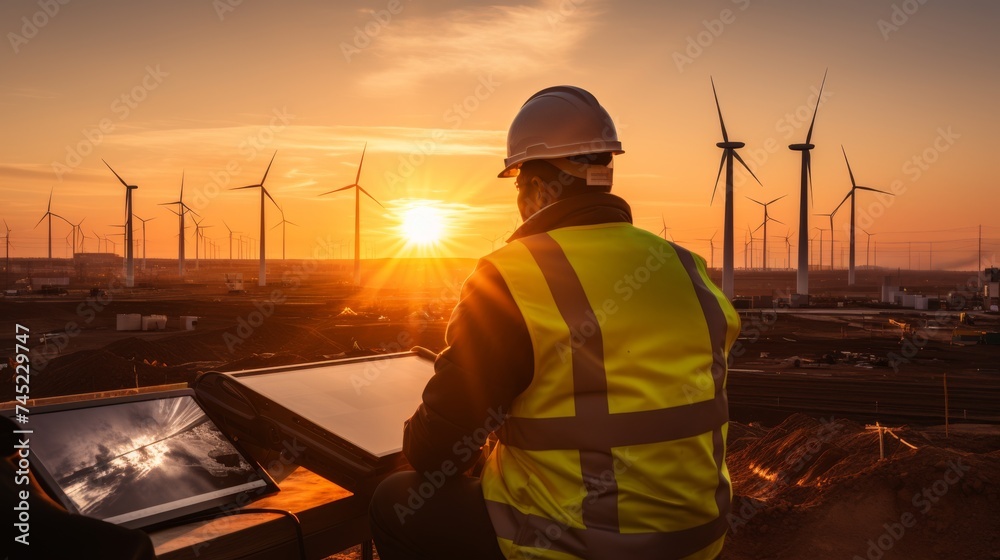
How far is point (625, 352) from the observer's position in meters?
1.95

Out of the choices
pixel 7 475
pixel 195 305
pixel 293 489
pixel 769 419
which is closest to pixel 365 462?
pixel 293 489

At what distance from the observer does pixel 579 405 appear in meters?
1.96

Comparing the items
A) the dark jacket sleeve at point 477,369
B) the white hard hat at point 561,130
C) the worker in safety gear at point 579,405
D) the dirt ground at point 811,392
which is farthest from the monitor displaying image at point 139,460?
the dirt ground at point 811,392

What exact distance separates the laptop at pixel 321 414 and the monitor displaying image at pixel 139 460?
0.19 metres

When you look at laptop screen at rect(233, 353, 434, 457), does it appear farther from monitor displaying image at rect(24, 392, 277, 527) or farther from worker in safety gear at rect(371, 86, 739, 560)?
worker in safety gear at rect(371, 86, 739, 560)

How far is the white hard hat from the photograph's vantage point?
2447 millimetres

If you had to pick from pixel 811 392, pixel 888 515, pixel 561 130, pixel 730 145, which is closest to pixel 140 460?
pixel 561 130

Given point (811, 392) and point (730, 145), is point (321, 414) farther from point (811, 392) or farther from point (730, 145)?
point (730, 145)

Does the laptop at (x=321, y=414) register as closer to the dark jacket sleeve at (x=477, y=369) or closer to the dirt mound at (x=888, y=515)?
the dark jacket sleeve at (x=477, y=369)

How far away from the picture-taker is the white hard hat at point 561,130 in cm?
245

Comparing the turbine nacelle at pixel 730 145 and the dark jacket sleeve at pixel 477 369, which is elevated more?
the turbine nacelle at pixel 730 145

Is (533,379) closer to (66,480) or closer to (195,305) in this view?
(66,480)

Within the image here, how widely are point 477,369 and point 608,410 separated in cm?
40

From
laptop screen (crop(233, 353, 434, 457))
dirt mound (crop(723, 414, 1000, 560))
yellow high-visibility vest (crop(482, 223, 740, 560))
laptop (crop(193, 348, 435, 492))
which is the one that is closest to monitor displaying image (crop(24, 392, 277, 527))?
laptop (crop(193, 348, 435, 492))
